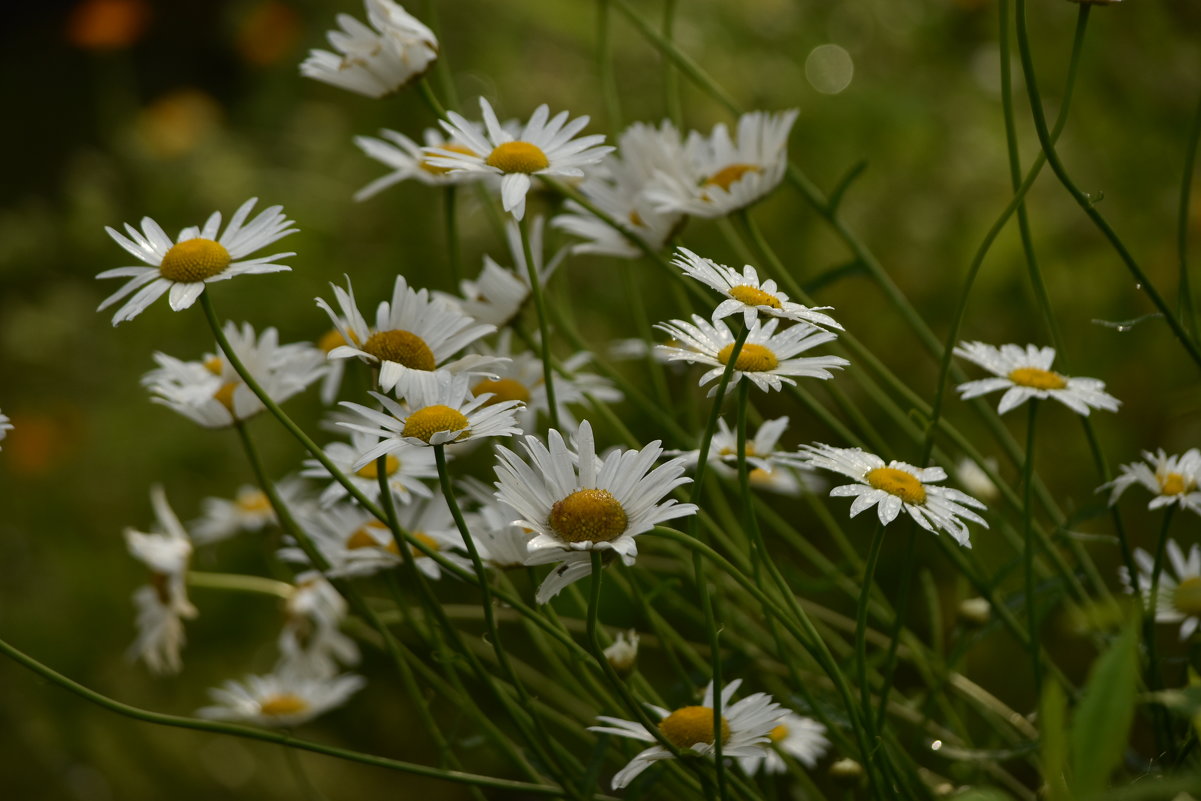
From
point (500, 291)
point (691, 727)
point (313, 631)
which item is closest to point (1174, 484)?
point (691, 727)

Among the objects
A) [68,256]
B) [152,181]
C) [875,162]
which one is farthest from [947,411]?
[68,256]

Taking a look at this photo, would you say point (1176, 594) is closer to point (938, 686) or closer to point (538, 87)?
point (938, 686)

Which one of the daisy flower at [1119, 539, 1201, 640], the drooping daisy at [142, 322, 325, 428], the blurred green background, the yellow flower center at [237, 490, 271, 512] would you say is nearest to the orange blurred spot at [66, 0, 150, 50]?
the blurred green background

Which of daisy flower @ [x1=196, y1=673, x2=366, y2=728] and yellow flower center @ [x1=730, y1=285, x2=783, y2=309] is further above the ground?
yellow flower center @ [x1=730, y1=285, x2=783, y2=309]

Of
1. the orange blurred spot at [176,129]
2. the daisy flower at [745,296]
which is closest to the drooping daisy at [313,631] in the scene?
the daisy flower at [745,296]

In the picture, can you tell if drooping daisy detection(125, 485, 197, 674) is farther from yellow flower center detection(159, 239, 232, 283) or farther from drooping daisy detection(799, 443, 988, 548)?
drooping daisy detection(799, 443, 988, 548)

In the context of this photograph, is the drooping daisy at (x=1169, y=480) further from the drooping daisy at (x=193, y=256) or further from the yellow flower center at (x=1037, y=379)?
the drooping daisy at (x=193, y=256)
